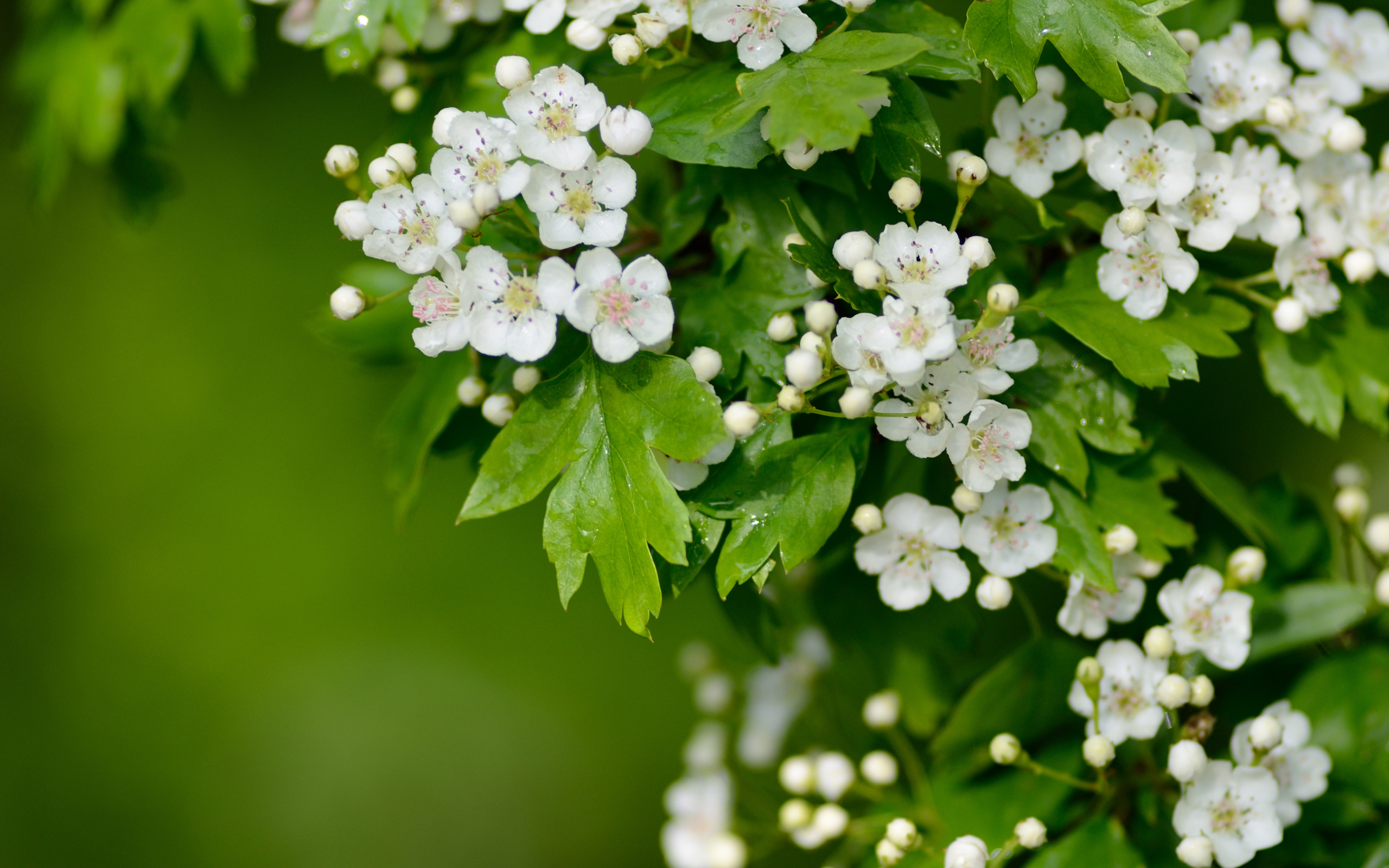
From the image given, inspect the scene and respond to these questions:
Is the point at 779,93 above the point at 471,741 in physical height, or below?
above

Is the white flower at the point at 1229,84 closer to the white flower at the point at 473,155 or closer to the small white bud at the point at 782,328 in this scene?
the small white bud at the point at 782,328

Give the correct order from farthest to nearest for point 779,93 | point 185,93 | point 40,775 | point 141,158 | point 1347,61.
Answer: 1. point 40,775
2. point 141,158
3. point 185,93
4. point 1347,61
5. point 779,93

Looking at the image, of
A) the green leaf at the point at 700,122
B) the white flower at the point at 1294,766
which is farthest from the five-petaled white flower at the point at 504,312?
the white flower at the point at 1294,766

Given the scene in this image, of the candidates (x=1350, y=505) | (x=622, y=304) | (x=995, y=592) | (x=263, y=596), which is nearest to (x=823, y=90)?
(x=622, y=304)

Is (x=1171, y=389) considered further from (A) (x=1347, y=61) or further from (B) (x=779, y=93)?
(B) (x=779, y=93)

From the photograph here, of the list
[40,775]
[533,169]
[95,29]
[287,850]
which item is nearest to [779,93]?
[533,169]

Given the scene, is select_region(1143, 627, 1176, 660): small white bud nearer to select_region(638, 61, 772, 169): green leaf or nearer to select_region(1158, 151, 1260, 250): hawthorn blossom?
select_region(1158, 151, 1260, 250): hawthorn blossom

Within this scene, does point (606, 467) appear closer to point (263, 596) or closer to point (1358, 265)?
point (1358, 265)
